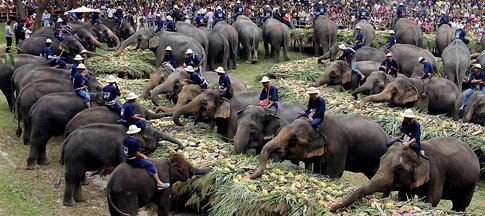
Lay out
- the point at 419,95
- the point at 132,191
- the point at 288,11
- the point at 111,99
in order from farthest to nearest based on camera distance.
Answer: the point at 288,11 → the point at 419,95 → the point at 111,99 → the point at 132,191

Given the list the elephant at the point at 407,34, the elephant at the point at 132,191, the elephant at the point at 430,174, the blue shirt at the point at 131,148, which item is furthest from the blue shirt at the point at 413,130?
the elephant at the point at 407,34

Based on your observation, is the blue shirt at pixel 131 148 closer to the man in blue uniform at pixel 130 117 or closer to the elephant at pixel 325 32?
the man in blue uniform at pixel 130 117

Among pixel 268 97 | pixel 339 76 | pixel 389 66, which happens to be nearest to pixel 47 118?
pixel 268 97

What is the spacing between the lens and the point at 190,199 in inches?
406

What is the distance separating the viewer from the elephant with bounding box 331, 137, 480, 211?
364 inches

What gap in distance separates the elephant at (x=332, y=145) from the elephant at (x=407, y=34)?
13421mm

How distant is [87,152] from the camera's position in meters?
10.5

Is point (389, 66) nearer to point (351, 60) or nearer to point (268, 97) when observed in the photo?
point (351, 60)

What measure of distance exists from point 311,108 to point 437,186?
96.2 inches

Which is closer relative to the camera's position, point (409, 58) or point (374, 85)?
point (374, 85)

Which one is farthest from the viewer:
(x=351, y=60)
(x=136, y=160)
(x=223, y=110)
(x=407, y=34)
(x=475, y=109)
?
(x=407, y=34)

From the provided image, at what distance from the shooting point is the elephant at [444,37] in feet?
80.2

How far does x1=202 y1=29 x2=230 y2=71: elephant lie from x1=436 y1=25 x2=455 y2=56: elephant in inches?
329

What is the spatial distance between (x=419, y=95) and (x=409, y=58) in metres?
5.15
